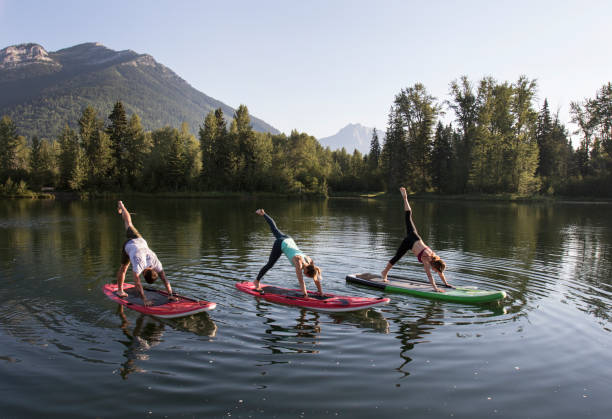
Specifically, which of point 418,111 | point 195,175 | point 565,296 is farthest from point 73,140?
point 565,296

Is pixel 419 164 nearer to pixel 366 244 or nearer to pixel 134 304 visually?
pixel 366 244

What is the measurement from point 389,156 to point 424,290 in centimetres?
8545

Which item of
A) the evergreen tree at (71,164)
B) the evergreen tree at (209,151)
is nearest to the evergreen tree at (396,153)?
the evergreen tree at (209,151)

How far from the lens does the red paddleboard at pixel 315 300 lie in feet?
35.9

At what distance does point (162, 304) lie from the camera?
10.8 meters

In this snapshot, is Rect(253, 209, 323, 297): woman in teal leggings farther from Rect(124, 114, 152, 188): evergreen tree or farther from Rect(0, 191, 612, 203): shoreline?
Rect(124, 114, 152, 188): evergreen tree

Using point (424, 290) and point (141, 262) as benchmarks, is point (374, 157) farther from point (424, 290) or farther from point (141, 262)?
point (141, 262)

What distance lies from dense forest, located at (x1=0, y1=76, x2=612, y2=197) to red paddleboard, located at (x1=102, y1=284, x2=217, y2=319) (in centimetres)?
7621

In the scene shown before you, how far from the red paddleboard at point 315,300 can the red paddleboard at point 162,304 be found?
77.4 inches

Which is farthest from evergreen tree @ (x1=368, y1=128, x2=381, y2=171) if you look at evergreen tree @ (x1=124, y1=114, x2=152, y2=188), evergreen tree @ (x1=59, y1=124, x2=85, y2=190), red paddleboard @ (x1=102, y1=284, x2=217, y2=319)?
red paddleboard @ (x1=102, y1=284, x2=217, y2=319)

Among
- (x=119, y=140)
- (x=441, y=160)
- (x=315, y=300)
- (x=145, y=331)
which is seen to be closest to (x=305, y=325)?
(x=315, y=300)

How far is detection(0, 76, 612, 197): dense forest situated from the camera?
76500 mm

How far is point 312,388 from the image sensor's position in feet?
23.2

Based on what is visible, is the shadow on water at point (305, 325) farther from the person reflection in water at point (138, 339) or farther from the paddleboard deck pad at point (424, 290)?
the person reflection in water at point (138, 339)
